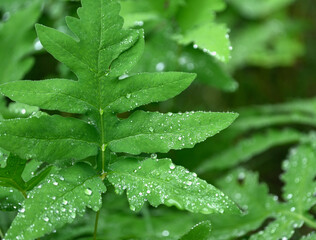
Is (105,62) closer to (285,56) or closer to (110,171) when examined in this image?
(110,171)

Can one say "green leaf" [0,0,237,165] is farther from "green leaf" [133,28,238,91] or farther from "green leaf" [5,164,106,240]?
"green leaf" [133,28,238,91]

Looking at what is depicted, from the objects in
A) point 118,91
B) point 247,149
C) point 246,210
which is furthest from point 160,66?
point 118,91

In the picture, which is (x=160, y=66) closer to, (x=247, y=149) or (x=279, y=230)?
(x=247, y=149)

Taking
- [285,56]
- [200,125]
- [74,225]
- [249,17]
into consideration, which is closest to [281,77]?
[285,56]

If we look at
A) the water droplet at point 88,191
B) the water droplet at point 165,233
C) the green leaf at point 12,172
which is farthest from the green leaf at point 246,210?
the green leaf at point 12,172

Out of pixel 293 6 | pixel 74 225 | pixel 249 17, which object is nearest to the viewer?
pixel 74 225

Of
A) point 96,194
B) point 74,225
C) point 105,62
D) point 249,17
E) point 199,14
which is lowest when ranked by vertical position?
point 74,225
